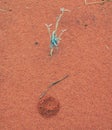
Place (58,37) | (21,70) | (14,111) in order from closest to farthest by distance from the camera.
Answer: (14,111) → (21,70) → (58,37)

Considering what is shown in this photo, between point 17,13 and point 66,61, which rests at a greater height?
point 17,13

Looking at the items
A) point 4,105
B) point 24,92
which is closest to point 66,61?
point 24,92

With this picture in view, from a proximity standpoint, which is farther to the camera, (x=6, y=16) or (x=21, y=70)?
(x=6, y=16)

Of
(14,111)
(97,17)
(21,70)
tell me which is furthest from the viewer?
(97,17)

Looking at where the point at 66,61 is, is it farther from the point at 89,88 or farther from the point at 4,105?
the point at 4,105

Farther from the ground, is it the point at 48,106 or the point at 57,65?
the point at 57,65

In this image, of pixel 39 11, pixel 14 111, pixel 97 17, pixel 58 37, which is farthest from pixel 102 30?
pixel 14 111

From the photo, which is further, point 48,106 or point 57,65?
point 57,65

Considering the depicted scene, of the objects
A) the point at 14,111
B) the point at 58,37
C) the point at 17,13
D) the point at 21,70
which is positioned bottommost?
the point at 14,111
